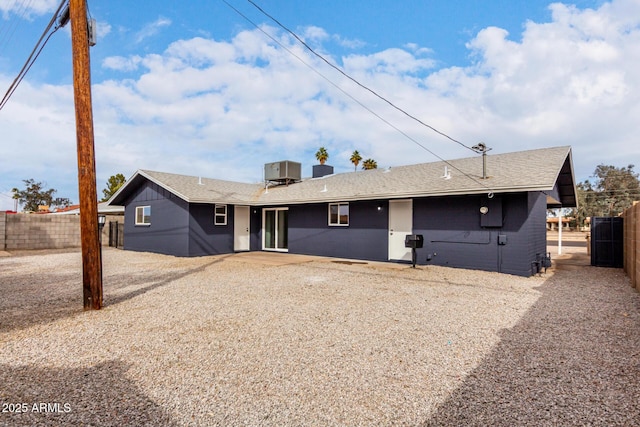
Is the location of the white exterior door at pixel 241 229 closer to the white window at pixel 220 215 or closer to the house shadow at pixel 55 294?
the white window at pixel 220 215

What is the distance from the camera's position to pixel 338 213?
1355 centimetres

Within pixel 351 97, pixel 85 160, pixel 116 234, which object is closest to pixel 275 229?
pixel 351 97

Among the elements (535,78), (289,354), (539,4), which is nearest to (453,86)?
(535,78)

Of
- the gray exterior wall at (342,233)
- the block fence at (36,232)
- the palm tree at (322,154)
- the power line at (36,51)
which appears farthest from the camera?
the palm tree at (322,154)

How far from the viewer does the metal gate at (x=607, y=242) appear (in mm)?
11797

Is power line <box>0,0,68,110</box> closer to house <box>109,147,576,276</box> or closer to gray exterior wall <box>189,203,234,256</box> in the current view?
house <box>109,147,576,276</box>

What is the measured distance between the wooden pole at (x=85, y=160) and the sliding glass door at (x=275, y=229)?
33.7ft

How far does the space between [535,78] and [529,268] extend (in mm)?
6771

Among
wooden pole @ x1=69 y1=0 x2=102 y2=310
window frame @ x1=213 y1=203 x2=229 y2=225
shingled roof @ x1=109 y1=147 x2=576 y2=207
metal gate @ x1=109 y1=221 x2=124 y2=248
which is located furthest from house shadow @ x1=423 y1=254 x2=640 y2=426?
metal gate @ x1=109 y1=221 x2=124 y2=248

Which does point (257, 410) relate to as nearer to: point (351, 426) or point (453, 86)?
point (351, 426)

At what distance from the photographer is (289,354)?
12.3ft

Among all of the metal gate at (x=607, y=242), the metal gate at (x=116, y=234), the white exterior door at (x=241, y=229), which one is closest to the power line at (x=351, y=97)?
the metal gate at (x=607, y=242)

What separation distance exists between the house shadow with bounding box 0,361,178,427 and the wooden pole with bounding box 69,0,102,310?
2.26 meters

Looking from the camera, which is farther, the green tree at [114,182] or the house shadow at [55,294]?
the green tree at [114,182]
